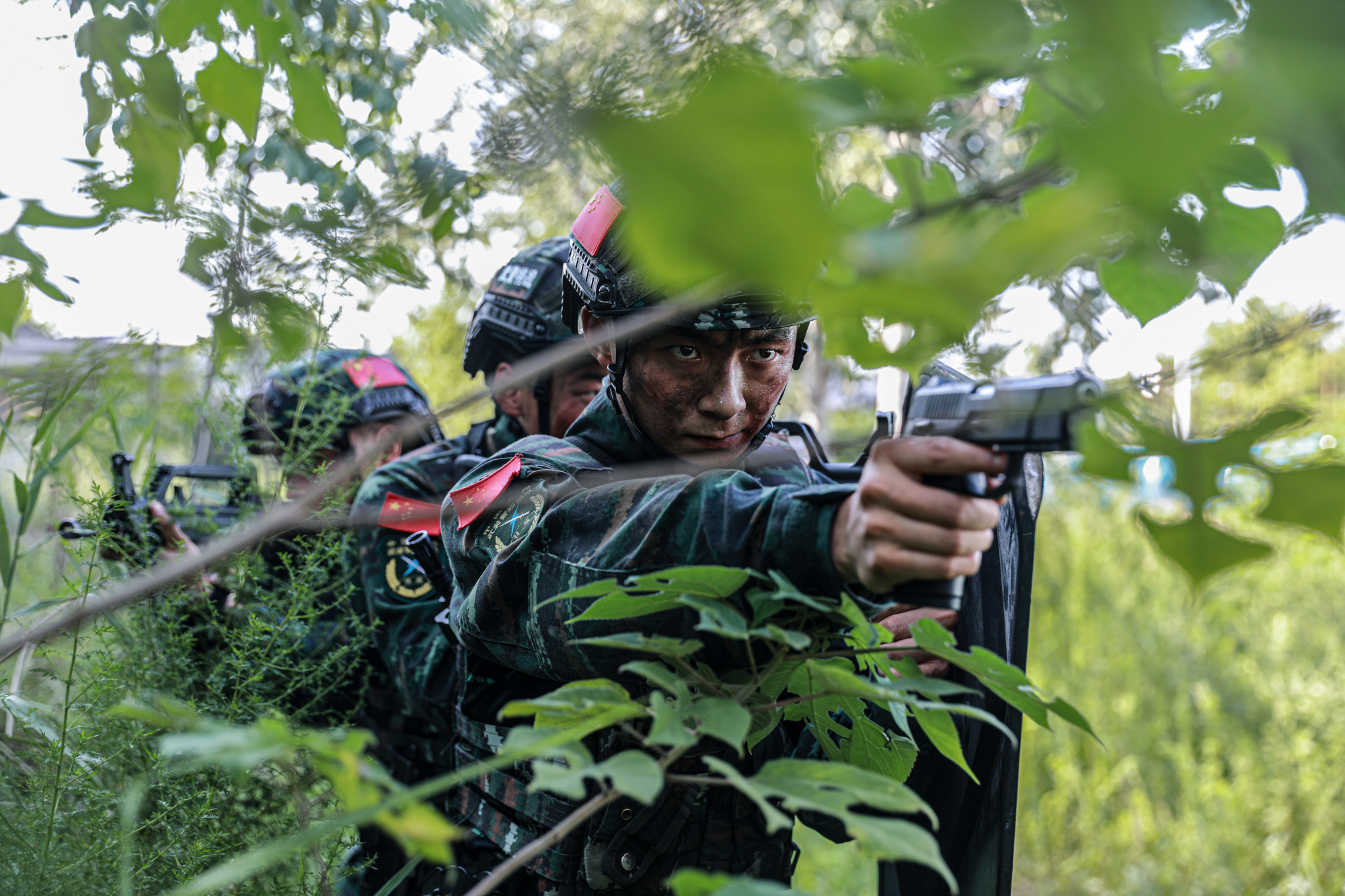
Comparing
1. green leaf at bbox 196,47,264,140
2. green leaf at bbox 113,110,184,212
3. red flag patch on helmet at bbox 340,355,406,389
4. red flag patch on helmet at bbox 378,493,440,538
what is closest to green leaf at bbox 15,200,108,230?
green leaf at bbox 113,110,184,212

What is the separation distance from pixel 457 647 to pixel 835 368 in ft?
22.5

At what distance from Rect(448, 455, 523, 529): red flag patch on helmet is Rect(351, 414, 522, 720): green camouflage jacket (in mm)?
565

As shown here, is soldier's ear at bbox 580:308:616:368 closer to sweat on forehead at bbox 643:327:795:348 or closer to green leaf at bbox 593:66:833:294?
sweat on forehead at bbox 643:327:795:348

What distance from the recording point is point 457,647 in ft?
5.81

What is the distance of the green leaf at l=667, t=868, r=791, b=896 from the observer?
0.66 meters

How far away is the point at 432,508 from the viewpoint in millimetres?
2221

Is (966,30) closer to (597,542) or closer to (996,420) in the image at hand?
(996,420)

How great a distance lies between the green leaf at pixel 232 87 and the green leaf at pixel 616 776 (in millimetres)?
695

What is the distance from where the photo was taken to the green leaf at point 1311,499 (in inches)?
25.1

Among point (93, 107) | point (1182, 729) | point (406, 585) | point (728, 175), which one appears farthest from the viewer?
point (1182, 729)

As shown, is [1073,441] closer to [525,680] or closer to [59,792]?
[525,680]

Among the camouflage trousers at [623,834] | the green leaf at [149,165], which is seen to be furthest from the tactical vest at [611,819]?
the green leaf at [149,165]

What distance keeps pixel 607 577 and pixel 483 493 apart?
368mm

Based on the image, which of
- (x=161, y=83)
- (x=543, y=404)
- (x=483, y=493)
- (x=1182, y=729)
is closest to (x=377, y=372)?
(x=543, y=404)
